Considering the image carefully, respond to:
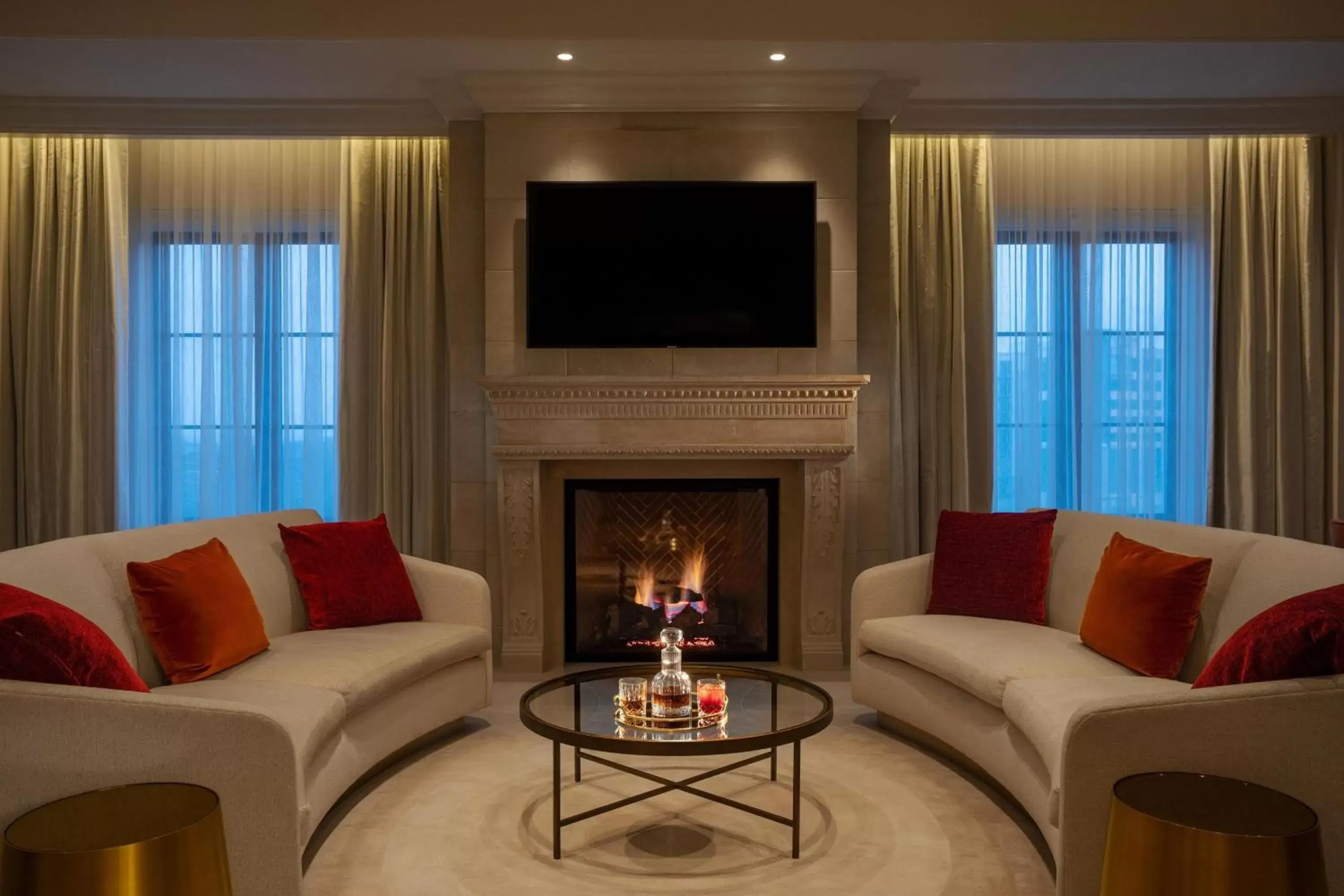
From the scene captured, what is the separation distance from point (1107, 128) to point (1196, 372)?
4.61 ft

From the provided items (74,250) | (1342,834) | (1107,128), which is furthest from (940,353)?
(74,250)

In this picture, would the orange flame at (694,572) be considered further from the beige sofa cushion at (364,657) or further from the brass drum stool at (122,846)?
the brass drum stool at (122,846)

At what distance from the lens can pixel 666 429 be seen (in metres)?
4.91

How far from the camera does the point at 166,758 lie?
227 cm

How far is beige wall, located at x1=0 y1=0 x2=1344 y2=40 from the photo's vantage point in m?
4.31

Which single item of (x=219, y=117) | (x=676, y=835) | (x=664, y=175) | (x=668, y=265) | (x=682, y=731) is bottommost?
(x=676, y=835)

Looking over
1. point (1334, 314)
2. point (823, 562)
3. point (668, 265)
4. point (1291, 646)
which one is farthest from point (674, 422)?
point (1334, 314)

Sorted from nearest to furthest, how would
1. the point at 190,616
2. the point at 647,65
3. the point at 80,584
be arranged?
the point at 80,584, the point at 190,616, the point at 647,65

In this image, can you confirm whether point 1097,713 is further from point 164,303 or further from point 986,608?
point 164,303

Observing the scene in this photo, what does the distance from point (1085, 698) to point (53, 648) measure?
8.19 feet

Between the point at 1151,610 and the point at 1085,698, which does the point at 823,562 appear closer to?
the point at 1151,610

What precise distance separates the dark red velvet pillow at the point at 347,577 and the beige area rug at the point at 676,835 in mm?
530

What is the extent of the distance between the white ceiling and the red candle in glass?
2.60 m

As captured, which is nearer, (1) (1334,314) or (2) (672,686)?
(2) (672,686)
